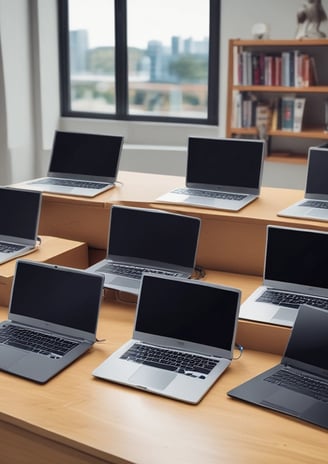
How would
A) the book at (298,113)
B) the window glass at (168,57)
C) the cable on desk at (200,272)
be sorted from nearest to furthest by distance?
1. the cable on desk at (200,272)
2. the book at (298,113)
3. the window glass at (168,57)

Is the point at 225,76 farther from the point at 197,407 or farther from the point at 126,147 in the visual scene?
the point at 197,407

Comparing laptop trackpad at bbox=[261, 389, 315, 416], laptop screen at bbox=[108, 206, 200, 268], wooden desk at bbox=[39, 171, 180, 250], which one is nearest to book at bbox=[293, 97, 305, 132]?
wooden desk at bbox=[39, 171, 180, 250]

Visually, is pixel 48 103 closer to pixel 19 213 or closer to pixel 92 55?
pixel 92 55

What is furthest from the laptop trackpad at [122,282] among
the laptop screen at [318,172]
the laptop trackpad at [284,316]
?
the laptop screen at [318,172]

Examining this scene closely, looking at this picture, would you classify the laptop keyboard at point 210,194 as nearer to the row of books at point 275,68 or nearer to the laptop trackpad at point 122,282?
the laptop trackpad at point 122,282

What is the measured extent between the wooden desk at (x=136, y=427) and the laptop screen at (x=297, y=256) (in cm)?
40

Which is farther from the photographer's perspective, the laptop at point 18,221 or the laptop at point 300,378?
the laptop at point 18,221

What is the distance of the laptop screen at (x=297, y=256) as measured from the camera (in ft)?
7.25

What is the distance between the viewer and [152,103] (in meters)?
5.64

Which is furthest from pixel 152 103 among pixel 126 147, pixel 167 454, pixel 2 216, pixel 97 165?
pixel 167 454

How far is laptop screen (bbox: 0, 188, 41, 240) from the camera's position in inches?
105

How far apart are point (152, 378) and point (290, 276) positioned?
0.65 m

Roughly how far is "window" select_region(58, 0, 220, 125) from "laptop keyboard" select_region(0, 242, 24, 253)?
3.03 metres

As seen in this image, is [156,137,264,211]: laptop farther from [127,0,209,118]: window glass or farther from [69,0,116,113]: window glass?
[69,0,116,113]: window glass
